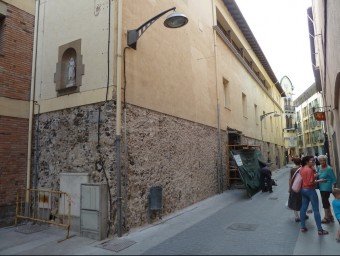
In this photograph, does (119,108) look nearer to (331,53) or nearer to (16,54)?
(16,54)

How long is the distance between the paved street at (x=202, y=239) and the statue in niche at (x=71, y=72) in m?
3.70

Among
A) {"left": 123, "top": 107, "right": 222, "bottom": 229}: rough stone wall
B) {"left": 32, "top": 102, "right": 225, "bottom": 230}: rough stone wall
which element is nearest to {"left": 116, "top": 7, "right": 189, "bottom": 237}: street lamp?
{"left": 32, "top": 102, "right": 225, "bottom": 230}: rough stone wall

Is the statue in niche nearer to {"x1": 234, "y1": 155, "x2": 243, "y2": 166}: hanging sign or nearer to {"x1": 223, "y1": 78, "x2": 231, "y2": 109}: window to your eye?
{"x1": 234, "y1": 155, "x2": 243, "y2": 166}: hanging sign

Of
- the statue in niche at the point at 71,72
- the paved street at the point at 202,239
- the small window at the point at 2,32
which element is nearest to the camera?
the paved street at the point at 202,239

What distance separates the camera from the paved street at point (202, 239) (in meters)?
5.27

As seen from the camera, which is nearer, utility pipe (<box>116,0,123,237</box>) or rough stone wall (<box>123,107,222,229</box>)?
utility pipe (<box>116,0,123,237</box>)

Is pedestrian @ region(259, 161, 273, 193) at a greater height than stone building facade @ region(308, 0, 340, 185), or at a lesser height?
lesser

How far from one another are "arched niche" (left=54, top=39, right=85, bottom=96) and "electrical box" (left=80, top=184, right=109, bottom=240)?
2.66 m

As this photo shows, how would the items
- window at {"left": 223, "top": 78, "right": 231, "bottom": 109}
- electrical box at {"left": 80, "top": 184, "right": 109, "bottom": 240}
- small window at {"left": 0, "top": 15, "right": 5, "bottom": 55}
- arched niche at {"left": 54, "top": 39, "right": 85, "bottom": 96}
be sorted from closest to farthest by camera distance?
electrical box at {"left": 80, "top": 184, "right": 109, "bottom": 240} < arched niche at {"left": 54, "top": 39, "right": 85, "bottom": 96} < small window at {"left": 0, "top": 15, "right": 5, "bottom": 55} < window at {"left": 223, "top": 78, "right": 231, "bottom": 109}

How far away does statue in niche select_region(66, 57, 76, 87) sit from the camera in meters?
7.51

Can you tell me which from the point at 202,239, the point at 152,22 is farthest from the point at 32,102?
the point at 202,239

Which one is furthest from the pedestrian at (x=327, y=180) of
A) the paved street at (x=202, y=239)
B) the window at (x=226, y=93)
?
the window at (x=226, y=93)

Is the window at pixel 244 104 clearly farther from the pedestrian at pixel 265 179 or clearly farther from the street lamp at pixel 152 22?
the street lamp at pixel 152 22

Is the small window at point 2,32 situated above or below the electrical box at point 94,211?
above
